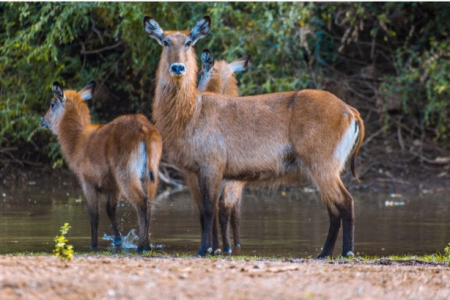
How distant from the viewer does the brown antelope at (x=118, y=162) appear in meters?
7.50

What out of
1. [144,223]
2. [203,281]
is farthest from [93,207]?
[203,281]

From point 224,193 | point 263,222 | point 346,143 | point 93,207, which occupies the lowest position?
point 263,222

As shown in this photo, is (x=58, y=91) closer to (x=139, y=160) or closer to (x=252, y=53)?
(x=139, y=160)

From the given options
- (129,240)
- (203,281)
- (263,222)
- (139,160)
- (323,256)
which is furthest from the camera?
(263,222)

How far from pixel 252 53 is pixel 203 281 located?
9.07 m

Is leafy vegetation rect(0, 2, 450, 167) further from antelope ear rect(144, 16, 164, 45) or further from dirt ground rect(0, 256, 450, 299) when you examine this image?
dirt ground rect(0, 256, 450, 299)

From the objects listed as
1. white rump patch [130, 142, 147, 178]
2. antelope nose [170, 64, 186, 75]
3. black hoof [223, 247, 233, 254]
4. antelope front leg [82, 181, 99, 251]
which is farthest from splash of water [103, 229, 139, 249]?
antelope nose [170, 64, 186, 75]

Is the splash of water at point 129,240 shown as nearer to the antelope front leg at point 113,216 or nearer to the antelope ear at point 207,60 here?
the antelope front leg at point 113,216

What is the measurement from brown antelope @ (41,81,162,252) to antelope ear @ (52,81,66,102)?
0.48m

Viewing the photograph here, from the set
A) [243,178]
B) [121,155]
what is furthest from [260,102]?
[121,155]

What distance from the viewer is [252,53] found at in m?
13.2

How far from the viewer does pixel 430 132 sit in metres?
13.9

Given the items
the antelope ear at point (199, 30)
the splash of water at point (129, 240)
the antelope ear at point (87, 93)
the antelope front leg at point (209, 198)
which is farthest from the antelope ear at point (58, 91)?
the antelope front leg at point (209, 198)

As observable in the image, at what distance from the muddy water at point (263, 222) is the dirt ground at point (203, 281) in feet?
6.80
